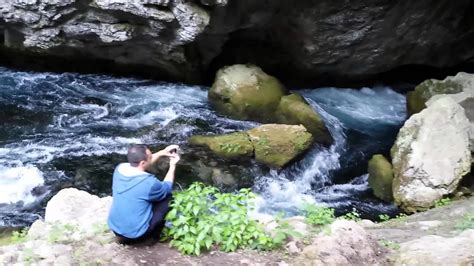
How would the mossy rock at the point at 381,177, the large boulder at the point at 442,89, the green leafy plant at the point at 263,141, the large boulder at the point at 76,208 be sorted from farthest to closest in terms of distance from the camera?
the large boulder at the point at 442,89 < the green leafy plant at the point at 263,141 < the mossy rock at the point at 381,177 < the large boulder at the point at 76,208

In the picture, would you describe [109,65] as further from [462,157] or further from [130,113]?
[462,157]

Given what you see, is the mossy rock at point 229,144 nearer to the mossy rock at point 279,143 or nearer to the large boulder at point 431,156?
the mossy rock at point 279,143

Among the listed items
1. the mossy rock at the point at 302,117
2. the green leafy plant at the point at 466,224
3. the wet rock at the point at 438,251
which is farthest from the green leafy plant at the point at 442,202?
the wet rock at the point at 438,251

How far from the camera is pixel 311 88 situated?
1542 centimetres

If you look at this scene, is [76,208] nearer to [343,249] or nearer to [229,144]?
[343,249]

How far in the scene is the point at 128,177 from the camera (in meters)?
5.09

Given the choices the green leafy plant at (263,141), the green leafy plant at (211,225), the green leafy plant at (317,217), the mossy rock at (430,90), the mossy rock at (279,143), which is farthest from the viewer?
the mossy rock at (430,90)

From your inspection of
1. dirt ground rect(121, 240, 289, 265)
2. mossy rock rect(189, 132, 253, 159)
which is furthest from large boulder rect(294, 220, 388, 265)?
mossy rock rect(189, 132, 253, 159)

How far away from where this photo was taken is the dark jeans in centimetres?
519

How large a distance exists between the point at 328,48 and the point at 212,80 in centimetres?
323

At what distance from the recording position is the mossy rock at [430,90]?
1259 cm

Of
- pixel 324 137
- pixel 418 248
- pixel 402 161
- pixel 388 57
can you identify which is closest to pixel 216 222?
pixel 418 248

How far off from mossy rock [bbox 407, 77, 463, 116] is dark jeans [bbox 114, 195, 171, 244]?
9143 mm

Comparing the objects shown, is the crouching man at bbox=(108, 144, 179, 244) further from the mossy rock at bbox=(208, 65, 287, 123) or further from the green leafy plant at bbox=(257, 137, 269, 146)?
the mossy rock at bbox=(208, 65, 287, 123)
